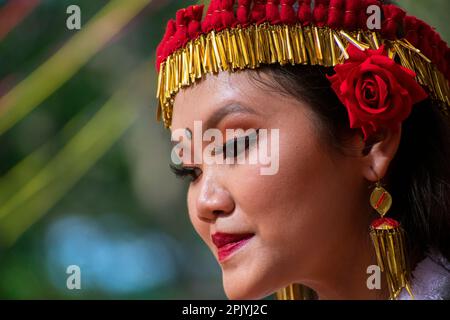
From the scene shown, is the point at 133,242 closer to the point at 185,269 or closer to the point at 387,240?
the point at 185,269

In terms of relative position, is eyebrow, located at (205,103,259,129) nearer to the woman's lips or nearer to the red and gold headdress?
the red and gold headdress

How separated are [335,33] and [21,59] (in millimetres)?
1873

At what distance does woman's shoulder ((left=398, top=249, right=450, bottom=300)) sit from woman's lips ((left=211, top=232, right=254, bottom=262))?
1.14 ft

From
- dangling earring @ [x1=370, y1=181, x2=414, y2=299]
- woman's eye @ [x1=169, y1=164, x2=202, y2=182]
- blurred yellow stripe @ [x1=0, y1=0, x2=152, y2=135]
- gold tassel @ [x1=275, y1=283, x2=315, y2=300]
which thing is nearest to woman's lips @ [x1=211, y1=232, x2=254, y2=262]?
woman's eye @ [x1=169, y1=164, x2=202, y2=182]

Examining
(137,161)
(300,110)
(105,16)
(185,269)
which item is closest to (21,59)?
(105,16)

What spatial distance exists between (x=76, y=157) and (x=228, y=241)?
161 centimetres

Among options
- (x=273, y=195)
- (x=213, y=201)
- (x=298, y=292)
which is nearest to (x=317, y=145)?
(x=273, y=195)

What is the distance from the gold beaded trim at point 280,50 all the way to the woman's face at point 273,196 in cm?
4

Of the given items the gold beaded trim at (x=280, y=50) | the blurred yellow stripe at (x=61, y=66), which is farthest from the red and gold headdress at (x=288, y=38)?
the blurred yellow stripe at (x=61, y=66)

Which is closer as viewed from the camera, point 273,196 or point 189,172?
point 273,196

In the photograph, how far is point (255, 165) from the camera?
1381 mm

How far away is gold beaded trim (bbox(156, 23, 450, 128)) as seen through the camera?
4.65 ft

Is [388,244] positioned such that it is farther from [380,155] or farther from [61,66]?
[61,66]

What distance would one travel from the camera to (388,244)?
1.43 meters
